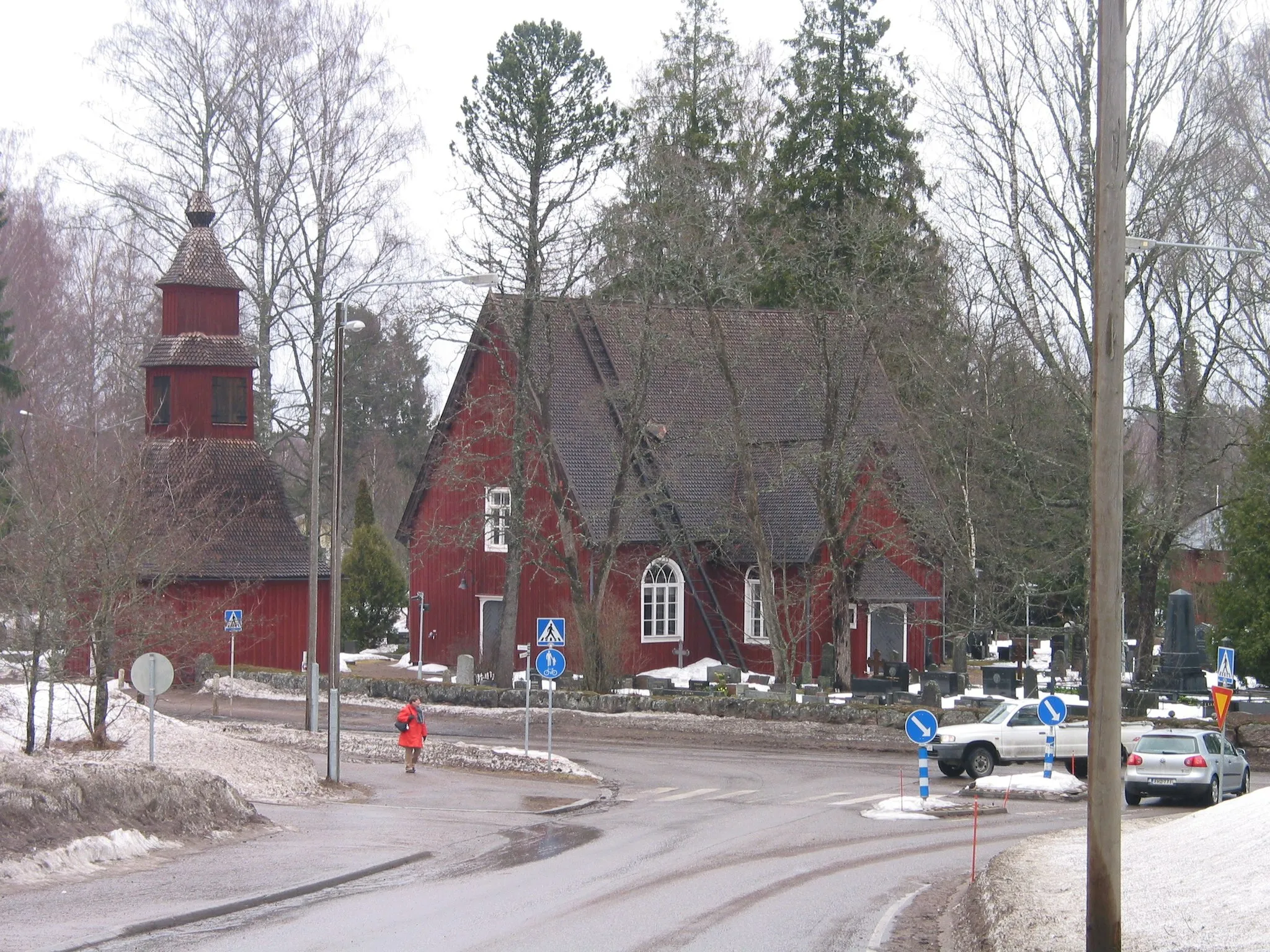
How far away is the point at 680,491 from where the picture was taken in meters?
44.5

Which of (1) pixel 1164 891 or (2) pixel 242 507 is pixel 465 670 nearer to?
(2) pixel 242 507

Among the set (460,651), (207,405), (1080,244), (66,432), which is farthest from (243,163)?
(1080,244)

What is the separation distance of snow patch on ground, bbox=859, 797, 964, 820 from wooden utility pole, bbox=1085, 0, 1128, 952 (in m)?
11.5

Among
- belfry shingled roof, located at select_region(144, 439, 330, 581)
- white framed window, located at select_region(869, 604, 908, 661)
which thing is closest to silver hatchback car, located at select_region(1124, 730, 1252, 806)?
white framed window, located at select_region(869, 604, 908, 661)

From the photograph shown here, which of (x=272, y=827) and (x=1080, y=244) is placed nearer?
(x=272, y=827)

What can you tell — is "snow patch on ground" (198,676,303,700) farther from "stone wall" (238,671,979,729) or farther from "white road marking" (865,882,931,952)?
"white road marking" (865,882,931,952)

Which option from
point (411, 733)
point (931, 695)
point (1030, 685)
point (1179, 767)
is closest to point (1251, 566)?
point (1030, 685)

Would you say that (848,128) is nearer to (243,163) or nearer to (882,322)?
(882,322)

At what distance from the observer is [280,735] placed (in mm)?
30234

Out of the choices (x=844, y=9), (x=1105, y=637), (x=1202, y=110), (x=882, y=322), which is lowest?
(x=1105, y=637)

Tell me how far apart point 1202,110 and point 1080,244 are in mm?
3842

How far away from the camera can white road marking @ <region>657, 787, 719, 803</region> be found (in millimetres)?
23336

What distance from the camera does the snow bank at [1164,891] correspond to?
9781mm

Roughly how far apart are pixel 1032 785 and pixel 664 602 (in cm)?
2105
